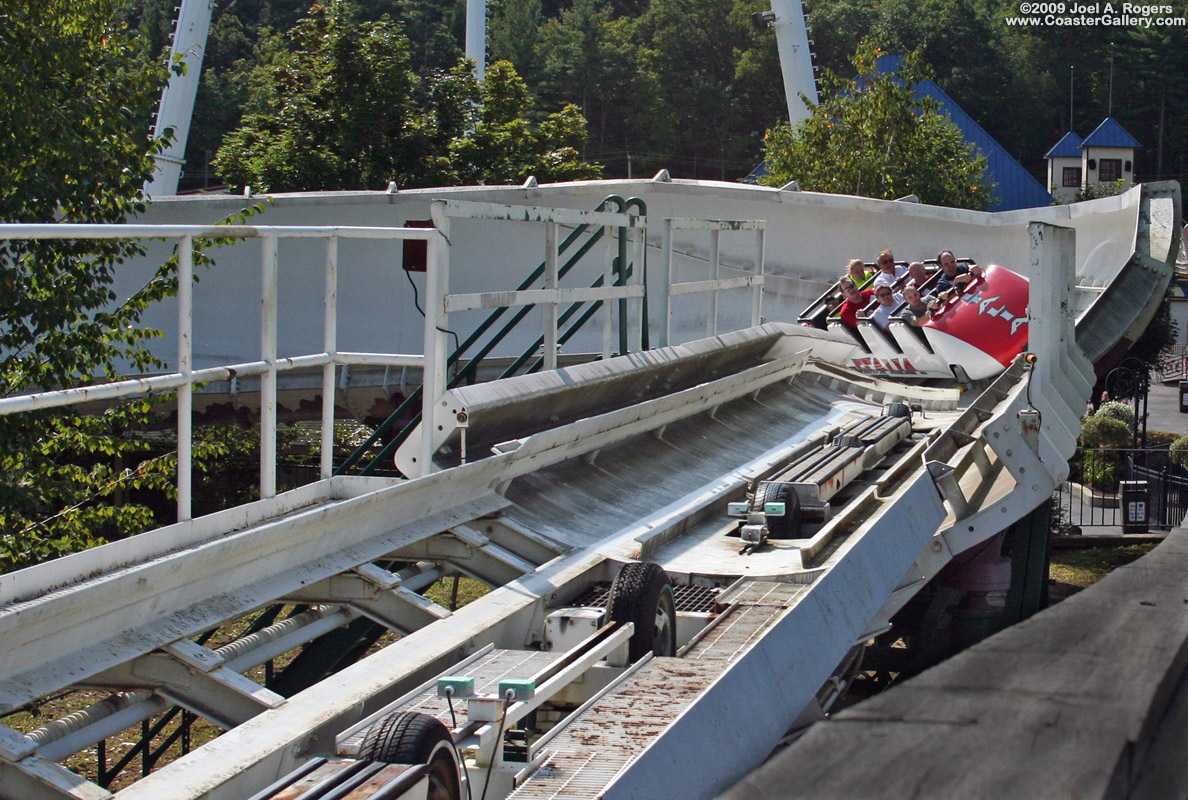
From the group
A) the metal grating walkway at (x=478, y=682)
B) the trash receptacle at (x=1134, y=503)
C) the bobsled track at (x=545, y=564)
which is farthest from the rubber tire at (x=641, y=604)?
the trash receptacle at (x=1134, y=503)

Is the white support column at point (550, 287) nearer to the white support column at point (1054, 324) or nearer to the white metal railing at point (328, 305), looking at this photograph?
the white metal railing at point (328, 305)

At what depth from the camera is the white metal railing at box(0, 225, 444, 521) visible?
3.87 metres

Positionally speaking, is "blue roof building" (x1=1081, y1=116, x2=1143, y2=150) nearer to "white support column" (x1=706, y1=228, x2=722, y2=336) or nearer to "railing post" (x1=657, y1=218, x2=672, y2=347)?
"white support column" (x1=706, y1=228, x2=722, y2=336)

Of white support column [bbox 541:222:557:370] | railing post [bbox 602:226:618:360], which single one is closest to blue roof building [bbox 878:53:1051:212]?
railing post [bbox 602:226:618:360]

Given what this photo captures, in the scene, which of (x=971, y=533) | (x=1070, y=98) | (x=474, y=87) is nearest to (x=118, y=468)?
(x=971, y=533)

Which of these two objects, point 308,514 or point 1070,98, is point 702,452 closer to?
point 308,514

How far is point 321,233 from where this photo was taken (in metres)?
5.32

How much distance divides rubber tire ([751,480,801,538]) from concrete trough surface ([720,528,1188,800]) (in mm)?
5300

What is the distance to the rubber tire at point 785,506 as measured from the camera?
6.59 metres

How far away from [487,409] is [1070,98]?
3249 inches

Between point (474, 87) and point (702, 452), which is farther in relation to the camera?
point (474, 87)

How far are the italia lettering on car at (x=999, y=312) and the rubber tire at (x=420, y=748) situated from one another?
33.8ft

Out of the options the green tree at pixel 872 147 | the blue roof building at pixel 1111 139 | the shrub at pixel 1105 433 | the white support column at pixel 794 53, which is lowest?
the shrub at pixel 1105 433

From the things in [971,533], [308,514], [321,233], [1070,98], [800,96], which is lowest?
[971,533]
